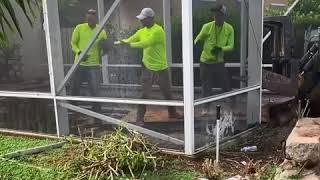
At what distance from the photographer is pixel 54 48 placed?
20.7 ft

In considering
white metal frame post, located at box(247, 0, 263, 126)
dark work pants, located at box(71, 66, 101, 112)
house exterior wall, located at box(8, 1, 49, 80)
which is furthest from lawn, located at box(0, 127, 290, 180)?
house exterior wall, located at box(8, 1, 49, 80)

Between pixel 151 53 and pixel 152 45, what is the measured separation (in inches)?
4.3

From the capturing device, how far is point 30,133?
269 inches

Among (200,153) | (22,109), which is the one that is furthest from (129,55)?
(22,109)

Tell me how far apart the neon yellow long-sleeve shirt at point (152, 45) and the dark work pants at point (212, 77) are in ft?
1.67

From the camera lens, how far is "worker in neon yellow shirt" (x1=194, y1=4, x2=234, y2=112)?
5641 mm

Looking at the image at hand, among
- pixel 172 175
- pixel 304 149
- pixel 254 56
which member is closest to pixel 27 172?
pixel 172 175

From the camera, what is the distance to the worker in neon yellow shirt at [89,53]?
589 cm

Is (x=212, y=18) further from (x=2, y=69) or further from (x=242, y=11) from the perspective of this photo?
(x=2, y=69)

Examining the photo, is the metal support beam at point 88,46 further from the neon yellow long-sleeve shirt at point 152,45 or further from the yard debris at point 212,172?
the yard debris at point 212,172

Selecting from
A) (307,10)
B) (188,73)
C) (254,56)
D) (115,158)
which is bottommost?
(115,158)

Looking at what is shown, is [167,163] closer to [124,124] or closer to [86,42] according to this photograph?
[124,124]

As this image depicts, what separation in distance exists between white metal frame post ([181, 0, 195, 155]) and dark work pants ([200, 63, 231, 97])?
0.33 m

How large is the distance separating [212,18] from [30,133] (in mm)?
3352
